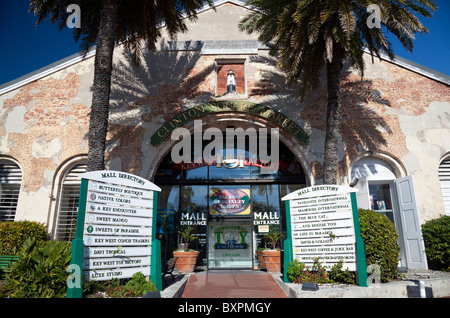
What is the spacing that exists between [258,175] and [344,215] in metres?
5.66

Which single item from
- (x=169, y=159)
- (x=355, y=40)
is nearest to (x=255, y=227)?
(x=169, y=159)

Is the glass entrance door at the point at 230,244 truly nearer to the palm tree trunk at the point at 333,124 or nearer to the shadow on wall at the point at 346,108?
the shadow on wall at the point at 346,108

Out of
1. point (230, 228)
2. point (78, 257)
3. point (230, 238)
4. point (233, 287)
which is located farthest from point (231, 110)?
point (78, 257)

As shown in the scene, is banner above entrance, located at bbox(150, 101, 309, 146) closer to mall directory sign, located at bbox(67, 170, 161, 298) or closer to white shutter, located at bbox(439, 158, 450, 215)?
mall directory sign, located at bbox(67, 170, 161, 298)

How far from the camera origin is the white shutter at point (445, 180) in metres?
11.5

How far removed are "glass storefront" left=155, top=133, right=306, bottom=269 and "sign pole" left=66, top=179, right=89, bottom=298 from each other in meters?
6.56

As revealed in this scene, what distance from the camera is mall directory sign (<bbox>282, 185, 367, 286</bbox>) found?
727cm

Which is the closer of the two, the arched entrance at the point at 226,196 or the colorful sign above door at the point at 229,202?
the arched entrance at the point at 226,196

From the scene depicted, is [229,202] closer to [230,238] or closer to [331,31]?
[230,238]

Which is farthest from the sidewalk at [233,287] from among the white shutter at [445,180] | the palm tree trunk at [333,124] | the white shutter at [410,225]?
the white shutter at [445,180]

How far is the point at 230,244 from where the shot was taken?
1230cm

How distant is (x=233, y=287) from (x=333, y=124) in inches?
225

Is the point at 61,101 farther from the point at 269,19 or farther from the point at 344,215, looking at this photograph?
the point at 344,215

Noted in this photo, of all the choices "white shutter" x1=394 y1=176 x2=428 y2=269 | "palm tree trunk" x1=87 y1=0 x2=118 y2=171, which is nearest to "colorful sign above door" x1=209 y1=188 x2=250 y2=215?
"palm tree trunk" x1=87 y1=0 x2=118 y2=171
